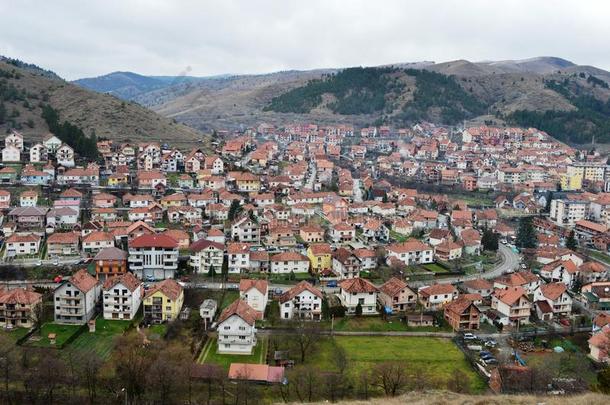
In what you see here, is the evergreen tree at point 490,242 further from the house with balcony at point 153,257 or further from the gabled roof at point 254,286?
the house with balcony at point 153,257

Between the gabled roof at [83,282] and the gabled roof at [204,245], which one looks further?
the gabled roof at [204,245]

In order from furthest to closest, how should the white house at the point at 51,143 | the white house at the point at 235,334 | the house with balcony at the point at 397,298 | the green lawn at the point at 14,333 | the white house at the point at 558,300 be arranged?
the white house at the point at 51,143
the white house at the point at 558,300
the house with balcony at the point at 397,298
the green lawn at the point at 14,333
the white house at the point at 235,334

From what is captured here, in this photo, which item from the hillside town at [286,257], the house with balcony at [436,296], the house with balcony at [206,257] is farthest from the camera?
the house with balcony at [206,257]

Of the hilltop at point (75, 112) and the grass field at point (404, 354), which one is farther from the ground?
the hilltop at point (75, 112)

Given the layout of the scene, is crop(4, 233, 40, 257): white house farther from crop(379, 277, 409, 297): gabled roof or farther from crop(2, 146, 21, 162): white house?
crop(379, 277, 409, 297): gabled roof

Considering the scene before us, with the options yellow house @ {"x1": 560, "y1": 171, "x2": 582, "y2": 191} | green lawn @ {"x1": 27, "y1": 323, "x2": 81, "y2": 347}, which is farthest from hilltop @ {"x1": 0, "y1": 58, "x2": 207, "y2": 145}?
yellow house @ {"x1": 560, "y1": 171, "x2": 582, "y2": 191}

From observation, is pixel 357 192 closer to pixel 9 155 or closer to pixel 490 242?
pixel 490 242

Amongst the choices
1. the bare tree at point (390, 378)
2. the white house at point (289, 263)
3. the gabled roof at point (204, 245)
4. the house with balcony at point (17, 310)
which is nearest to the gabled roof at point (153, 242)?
the gabled roof at point (204, 245)

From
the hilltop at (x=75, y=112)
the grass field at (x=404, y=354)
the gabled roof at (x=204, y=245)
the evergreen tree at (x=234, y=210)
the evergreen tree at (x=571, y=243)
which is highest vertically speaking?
the hilltop at (x=75, y=112)
